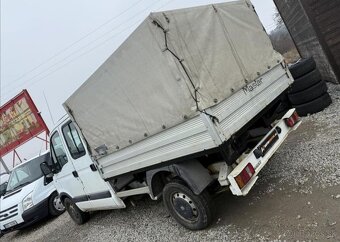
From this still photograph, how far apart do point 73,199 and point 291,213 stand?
16.8ft

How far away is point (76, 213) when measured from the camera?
834 cm

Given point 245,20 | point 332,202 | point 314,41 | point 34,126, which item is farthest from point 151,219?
point 34,126

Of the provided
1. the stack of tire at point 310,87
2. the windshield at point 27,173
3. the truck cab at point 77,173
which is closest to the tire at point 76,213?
the truck cab at point 77,173

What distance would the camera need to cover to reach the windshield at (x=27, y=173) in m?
11.4

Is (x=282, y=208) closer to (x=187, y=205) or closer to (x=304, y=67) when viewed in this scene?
(x=187, y=205)

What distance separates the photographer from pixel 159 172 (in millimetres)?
5297

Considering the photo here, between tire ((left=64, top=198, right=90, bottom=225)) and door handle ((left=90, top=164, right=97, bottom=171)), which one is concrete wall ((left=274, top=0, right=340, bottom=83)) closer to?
door handle ((left=90, top=164, right=97, bottom=171))

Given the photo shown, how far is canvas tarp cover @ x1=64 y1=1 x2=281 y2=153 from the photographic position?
13.8ft

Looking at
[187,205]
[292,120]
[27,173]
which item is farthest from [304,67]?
[27,173]

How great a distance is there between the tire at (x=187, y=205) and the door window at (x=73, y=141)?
2.29m

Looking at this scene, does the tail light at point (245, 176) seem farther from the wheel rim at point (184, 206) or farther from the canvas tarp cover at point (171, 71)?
the canvas tarp cover at point (171, 71)

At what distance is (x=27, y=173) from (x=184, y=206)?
8146 mm

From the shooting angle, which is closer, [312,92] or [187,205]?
[187,205]

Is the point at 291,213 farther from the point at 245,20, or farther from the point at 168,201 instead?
the point at 245,20
